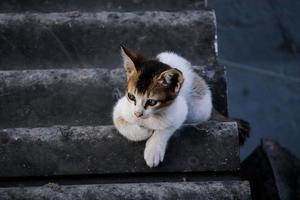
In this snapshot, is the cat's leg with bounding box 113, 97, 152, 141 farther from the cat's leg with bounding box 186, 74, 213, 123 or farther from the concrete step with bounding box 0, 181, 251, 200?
the cat's leg with bounding box 186, 74, 213, 123

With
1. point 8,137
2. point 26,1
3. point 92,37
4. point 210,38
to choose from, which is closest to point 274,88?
point 210,38

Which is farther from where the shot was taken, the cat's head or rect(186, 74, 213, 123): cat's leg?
rect(186, 74, 213, 123): cat's leg

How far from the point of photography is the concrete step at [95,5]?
3609mm

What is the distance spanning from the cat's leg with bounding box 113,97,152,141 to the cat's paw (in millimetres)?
75

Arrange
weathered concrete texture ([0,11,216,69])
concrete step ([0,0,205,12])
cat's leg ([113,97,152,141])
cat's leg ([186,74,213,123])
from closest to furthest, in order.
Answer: cat's leg ([113,97,152,141]) < cat's leg ([186,74,213,123]) < weathered concrete texture ([0,11,216,69]) < concrete step ([0,0,205,12])

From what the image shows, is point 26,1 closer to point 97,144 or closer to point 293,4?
point 97,144

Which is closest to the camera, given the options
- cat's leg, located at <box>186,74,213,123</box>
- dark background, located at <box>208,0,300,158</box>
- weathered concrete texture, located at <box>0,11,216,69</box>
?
cat's leg, located at <box>186,74,213,123</box>

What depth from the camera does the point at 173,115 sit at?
105 inches

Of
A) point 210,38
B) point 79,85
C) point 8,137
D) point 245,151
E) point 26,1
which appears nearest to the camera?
point 8,137

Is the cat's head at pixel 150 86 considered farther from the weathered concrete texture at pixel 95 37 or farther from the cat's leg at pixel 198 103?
the weathered concrete texture at pixel 95 37

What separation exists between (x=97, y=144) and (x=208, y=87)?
769mm

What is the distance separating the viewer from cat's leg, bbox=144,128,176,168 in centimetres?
257

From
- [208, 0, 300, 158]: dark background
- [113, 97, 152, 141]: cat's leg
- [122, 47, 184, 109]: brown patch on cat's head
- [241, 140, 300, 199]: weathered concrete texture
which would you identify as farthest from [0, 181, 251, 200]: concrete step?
[208, 0, 300, 158]: dark background

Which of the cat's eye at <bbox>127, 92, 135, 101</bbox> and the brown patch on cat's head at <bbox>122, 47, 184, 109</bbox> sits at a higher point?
the brown patch on cat's head at <bbox>122, 47, 184, 109</bbox>
